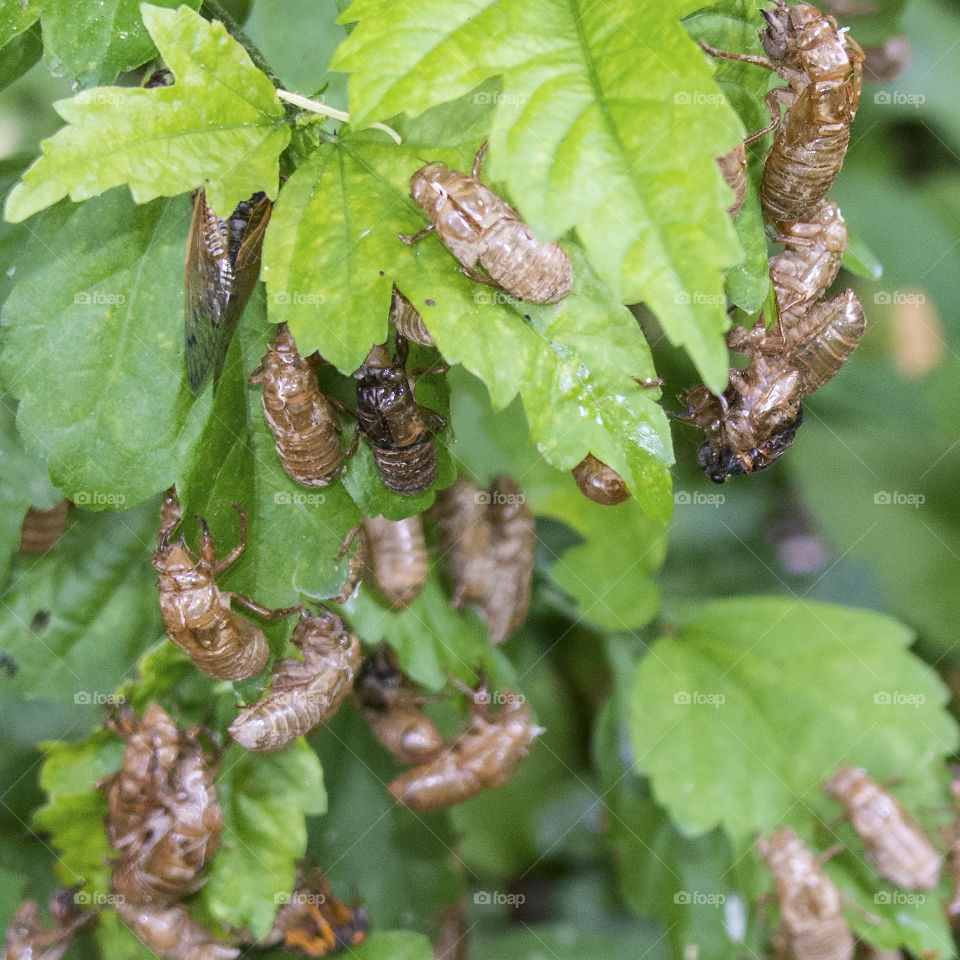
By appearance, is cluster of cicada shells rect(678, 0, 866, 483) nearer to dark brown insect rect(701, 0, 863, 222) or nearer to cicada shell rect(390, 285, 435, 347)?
dark brown insect rect(701, 0, 863, 222)

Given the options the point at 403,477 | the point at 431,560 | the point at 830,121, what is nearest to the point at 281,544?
the point at 403,477

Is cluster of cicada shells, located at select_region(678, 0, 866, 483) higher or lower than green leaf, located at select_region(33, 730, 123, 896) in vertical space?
higher

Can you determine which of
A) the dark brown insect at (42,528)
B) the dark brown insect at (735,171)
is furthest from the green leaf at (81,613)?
the dark brown insect at (735,171)

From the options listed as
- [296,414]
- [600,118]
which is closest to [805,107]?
[600,118]

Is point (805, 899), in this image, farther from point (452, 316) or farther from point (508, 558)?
point (452, 316)

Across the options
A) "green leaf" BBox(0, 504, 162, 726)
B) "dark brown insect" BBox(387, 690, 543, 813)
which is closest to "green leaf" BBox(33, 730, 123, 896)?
"green leaf" BBox(0, 504, 162, 726)

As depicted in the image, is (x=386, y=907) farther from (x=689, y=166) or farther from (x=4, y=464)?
(x=689, y=166)
